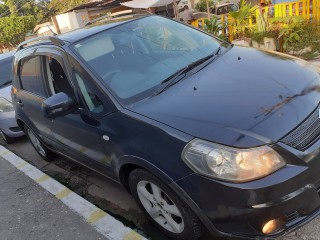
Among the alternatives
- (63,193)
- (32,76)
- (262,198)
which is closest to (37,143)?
(32,76)

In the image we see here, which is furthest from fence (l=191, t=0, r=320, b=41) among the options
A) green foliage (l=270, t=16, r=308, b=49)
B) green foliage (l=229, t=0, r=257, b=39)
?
green foliage (l=270, t=16, r=308, b=49)

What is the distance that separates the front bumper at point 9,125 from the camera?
627 centimetres

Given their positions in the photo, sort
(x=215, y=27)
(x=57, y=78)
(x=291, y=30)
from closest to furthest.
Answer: (x=57, y=78) < (x=291, y=30) < (x=215, y=27)

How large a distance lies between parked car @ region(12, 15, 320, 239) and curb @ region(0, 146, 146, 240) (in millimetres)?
305

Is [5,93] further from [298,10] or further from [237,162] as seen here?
[298,10]

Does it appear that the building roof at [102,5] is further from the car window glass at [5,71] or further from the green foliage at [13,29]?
the car window glass at [5,71]

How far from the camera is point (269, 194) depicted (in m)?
2.15

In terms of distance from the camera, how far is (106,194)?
3996 mm

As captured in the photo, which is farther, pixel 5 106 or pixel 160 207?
pixel 5 106

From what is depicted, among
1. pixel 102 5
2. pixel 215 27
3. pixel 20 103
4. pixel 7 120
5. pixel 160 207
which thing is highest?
pixel 20 103

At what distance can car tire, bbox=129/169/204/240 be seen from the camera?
2502mm

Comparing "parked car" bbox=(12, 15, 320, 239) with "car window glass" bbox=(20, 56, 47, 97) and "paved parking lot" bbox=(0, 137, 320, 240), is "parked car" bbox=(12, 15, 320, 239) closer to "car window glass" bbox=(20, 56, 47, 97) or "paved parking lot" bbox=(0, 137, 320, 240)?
"car window glass" bbox=(20, 56, 47, 97)

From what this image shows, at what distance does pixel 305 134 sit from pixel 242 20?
7146 mm

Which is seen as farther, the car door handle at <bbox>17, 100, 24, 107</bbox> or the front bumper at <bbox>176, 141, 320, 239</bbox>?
the car door handle at <bbox>17, 100, 24, 107</bbox>
